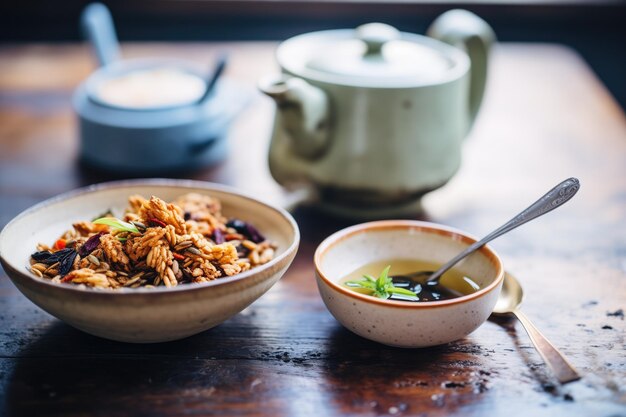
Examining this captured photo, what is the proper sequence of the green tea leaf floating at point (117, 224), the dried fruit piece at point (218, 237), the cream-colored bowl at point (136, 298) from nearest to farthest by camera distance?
the cream-colored bowl at point (136, 298), the green tea leaf floating at point (117, 224), the dried fruit piece at point (218, 237)

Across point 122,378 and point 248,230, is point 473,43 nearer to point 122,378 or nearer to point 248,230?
point 248,230

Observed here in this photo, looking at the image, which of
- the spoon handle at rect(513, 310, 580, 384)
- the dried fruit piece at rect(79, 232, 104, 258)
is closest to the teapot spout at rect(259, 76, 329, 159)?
the dried fruit piece at rect(79, 232, 104, 258)

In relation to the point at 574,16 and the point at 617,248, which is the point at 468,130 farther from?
the point at 574,16

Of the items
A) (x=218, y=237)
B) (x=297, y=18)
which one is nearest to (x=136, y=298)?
(x=218, y=237)

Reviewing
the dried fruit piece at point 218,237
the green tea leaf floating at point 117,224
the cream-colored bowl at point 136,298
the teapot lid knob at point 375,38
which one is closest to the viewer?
the cream-colored bowl at point 136,298

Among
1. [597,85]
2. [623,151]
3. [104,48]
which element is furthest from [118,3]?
[623,151]

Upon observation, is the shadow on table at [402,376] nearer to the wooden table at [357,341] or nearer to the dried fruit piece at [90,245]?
the wooden table at [357,341]

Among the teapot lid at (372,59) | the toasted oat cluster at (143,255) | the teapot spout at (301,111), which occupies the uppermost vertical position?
the teapot lid at (372,59)

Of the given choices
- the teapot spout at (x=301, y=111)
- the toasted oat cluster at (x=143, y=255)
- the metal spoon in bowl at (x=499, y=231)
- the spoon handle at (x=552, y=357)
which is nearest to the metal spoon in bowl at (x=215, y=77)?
the teapot spout at (x=301, y=111)
